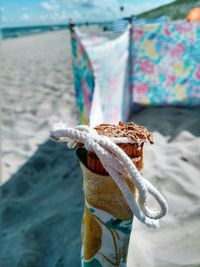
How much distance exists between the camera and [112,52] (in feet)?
8.79

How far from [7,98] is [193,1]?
6.27 m

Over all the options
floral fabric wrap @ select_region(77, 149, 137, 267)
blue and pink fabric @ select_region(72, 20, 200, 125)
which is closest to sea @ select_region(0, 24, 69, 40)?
blue and pink fabric @ select_region(72, 20, 200, 125)

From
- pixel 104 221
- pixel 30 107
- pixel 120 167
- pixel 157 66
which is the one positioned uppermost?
pixel 120 167

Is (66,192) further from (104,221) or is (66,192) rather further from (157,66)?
(157,66)

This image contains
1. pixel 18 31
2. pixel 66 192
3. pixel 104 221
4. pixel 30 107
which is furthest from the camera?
pixel 18 31

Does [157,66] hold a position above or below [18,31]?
above

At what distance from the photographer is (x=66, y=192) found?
215cm

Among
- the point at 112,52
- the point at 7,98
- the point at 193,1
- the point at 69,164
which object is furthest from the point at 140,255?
the point at 193,1

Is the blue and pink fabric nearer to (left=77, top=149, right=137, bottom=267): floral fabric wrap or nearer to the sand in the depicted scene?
the sand

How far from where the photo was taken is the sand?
1518 mm

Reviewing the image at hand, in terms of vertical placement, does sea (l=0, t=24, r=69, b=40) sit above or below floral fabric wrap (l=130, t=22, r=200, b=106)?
below

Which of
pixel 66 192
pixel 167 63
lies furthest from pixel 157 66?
pixel 66 192

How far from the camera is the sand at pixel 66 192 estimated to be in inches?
59.7

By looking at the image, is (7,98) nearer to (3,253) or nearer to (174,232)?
(3,253)
